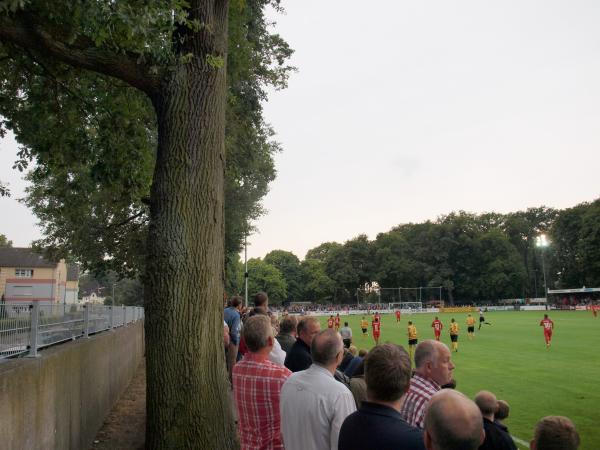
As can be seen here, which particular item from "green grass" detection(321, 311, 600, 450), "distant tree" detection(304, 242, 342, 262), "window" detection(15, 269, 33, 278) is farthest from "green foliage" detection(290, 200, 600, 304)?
"green grass" detection(321, 311, 600, 450)

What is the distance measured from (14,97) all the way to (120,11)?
17.0 ft

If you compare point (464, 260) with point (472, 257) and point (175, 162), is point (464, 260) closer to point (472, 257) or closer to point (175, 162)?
point (472, 257)

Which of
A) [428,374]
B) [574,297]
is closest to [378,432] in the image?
[428,374]

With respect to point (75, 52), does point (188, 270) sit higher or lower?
lower

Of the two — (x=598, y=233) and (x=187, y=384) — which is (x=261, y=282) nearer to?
(x=598, y=233)

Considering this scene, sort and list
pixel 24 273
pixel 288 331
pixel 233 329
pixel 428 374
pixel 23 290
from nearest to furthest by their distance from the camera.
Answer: pixel 428 374
pixel 288 331
pixel 233 329
pixel 23 290
pixel 24 273

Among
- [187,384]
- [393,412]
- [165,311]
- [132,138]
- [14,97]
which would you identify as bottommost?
[187,384]

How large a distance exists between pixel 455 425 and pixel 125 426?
8.80m

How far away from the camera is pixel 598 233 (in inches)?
3125

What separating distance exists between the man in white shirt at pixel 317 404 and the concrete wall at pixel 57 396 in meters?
2.65

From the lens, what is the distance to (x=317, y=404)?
3324 mm

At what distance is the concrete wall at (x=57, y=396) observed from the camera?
4.73 metres

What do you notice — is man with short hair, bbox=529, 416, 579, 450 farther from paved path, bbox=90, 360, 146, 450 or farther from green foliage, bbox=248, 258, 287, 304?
green foliage, bbox=248, 258, 287, 304

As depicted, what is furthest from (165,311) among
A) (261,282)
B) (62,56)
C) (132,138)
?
(261,282)
